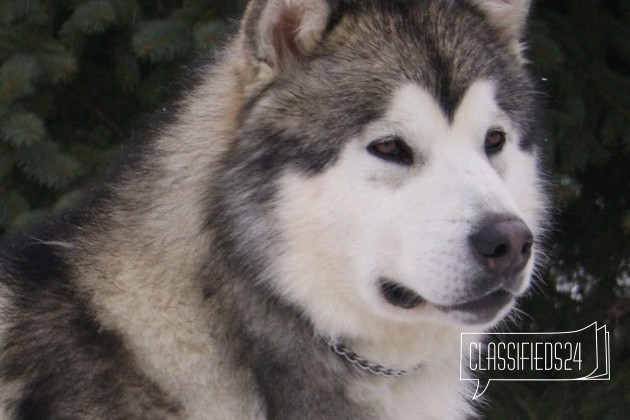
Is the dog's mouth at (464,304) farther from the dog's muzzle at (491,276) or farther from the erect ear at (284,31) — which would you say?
the erect ear at (284,31)

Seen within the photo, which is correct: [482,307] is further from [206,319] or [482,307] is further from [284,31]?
[284,31]

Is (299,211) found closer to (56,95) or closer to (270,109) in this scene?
(270,109)

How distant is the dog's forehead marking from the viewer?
2.68 m

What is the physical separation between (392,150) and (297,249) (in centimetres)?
35

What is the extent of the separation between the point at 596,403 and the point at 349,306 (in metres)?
2.49

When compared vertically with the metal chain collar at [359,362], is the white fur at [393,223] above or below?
above

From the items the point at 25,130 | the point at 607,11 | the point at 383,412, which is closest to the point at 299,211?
the point at 383,412

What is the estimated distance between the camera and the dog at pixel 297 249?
8.63 ft
